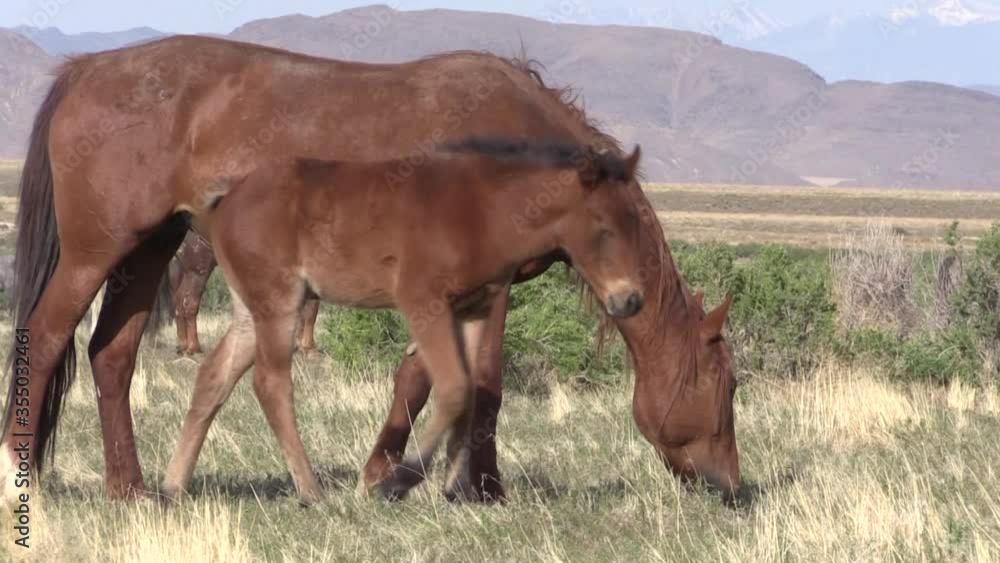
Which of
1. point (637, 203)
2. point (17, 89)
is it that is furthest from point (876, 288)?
point (17, 89)

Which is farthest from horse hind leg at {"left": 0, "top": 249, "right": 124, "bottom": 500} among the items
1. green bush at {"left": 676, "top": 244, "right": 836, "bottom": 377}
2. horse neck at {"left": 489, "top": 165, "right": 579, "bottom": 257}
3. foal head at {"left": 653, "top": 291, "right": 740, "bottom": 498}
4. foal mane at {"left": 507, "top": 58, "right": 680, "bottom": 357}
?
green bush at {"left": 676, "top": 244, "right": 836, "bottom": 377}

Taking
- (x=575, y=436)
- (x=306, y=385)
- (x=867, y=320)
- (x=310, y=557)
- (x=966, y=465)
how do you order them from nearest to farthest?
(x=310, y=557) → (x=966, y=465) → (x=575, y=436) → (x=306, y=385) → (x=867, y=320)

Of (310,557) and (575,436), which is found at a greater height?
(310,557)

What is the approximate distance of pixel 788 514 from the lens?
6078 mm

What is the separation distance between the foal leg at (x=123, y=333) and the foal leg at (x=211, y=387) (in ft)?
1.90

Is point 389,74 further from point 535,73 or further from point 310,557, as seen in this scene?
point 310,557

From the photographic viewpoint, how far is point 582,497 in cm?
673

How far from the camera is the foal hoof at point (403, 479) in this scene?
6199 millimetres

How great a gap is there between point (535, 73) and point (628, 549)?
2.42m

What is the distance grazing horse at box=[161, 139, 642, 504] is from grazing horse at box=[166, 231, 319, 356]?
882 centimetres

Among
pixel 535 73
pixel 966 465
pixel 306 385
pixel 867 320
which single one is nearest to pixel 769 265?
pixel 867 320

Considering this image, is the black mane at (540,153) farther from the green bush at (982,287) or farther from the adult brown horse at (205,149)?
the green bush at (982,287)

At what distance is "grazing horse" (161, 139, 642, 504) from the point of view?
6070mm

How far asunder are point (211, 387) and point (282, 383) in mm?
450
